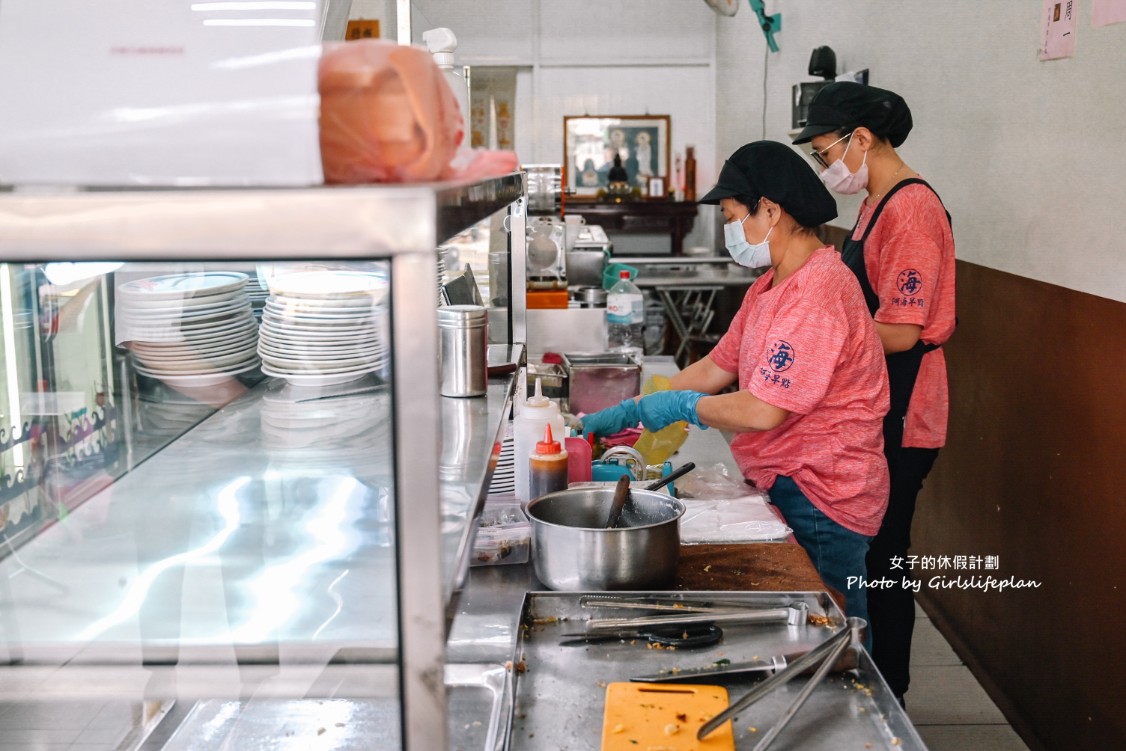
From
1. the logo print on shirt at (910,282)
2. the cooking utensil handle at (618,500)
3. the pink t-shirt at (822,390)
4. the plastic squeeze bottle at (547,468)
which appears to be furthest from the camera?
the logo print on shirt at (910,282)

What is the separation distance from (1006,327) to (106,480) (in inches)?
119

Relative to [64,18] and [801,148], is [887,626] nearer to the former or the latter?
[64,18]

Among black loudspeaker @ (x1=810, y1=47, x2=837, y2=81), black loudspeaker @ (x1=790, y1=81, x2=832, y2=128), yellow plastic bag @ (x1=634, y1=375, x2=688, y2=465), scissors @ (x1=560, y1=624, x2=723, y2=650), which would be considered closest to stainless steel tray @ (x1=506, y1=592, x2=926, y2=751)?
scissors @ (x1=560, y1=624, x2=723, y2=650)

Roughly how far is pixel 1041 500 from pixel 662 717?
2.21 metres

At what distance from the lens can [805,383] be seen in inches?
92.3

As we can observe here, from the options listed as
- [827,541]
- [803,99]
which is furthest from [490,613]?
[803,99]

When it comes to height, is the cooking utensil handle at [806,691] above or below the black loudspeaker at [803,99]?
below

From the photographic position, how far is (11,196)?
75 cm

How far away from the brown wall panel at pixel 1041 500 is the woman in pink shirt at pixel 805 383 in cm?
68

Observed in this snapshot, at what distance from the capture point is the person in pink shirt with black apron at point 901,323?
3180 mm

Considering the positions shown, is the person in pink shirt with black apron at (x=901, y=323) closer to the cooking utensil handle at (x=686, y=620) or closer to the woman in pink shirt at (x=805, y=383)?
the woman in pink shirt at (x=805, y=383)

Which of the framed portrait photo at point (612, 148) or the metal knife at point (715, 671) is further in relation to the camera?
the framed portrait photo at point (612, 148)

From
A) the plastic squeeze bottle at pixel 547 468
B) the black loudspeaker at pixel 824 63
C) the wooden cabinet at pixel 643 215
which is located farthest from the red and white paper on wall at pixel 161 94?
the wooden cabinet at pixel 643 215

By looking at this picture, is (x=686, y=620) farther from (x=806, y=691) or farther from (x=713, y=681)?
(x=806, y=691)
